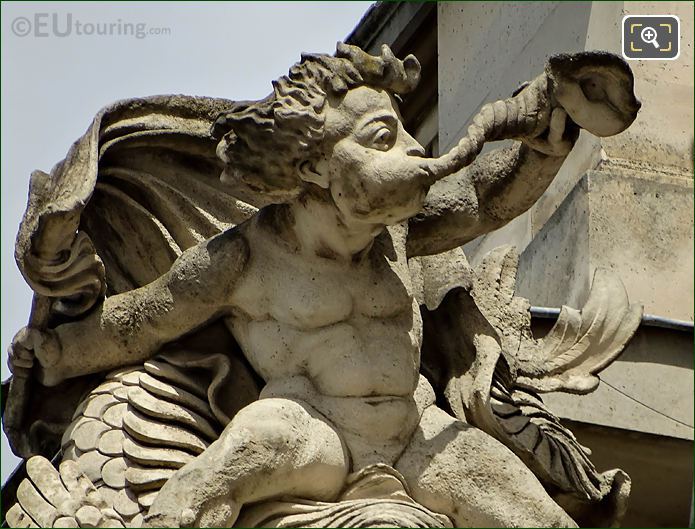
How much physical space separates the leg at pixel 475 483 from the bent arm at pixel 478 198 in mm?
617

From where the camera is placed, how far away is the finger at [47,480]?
5675 millimetres

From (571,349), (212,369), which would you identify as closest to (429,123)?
(571,349)

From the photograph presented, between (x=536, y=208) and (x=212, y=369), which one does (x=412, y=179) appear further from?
(x=536, y=208)

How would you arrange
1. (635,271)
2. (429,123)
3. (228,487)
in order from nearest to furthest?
(228,487)
(635,271)
(429,123)

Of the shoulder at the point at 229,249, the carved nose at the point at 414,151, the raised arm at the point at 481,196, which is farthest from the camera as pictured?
the raised arm at the point at 481,196

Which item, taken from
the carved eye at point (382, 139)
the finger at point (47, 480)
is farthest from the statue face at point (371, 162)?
the finger at point (47, 480)

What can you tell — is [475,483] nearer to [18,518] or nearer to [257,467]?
[257,467]

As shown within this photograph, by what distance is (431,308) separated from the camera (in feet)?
20.6

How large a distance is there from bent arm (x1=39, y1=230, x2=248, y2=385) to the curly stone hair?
0.22 m

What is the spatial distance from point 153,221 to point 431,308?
0.76m

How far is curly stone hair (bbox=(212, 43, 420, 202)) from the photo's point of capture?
18.7 feet

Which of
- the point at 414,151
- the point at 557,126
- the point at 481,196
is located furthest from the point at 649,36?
the point at 414,151

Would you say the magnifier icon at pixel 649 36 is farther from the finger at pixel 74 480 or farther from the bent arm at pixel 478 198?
the finger at pixel 74 480

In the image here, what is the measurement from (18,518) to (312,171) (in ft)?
3.57
